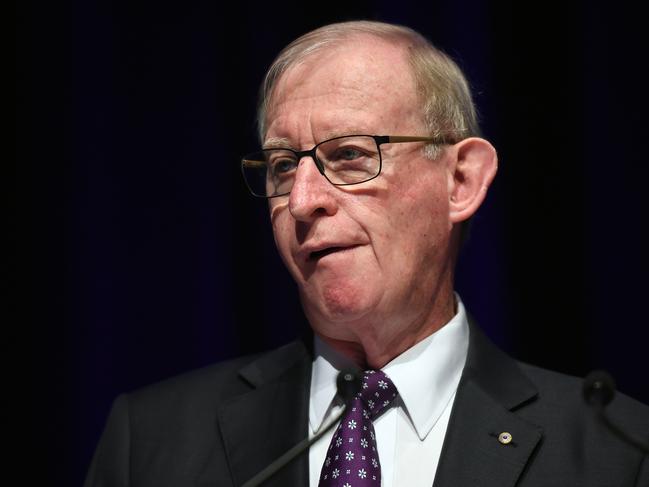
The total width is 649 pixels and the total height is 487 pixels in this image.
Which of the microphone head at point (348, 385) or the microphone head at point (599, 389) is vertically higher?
the microphone head at point (599, 389)

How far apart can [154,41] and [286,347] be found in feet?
3.37

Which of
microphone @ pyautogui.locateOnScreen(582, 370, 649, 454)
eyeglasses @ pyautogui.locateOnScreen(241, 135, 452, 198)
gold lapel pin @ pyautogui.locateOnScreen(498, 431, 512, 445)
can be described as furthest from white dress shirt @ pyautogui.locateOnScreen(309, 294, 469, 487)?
microphone @ pyautogui.locateOnScreen(582, 370, 649, 454)

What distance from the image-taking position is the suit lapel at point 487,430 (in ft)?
5.25

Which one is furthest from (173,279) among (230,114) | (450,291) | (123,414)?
(450,291)

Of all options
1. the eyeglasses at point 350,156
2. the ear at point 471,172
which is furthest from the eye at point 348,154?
the ear at point 471,172

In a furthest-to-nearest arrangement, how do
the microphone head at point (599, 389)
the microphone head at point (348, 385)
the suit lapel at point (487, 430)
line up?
1. the suit lapel at point (487, 430)
2. the microphone head at point (348, 385)
3. the microphone head at point (599, 389)

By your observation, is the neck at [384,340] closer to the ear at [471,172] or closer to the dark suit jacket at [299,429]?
the dark suit jacket at [299,429]

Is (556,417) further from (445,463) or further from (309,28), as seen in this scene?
(309,28)

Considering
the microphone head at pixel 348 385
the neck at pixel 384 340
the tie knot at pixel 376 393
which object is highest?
the microphone head at pixel 348 385

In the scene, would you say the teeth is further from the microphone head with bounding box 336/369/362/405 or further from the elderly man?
the microphone head with bounding box 336/369/362/405

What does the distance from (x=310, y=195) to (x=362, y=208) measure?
100 mm

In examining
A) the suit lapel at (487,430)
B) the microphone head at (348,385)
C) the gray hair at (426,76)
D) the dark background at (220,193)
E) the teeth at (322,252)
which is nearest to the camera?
the microphone head at (348,385)

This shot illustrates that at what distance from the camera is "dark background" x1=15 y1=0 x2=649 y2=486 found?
7.34ft

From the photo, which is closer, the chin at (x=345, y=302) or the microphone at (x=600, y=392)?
the microphone at (x=600, y=392)
